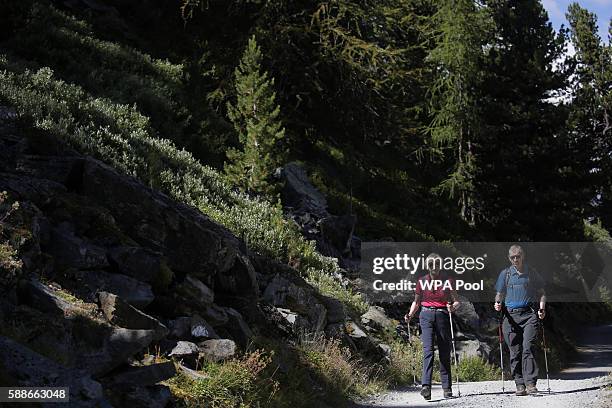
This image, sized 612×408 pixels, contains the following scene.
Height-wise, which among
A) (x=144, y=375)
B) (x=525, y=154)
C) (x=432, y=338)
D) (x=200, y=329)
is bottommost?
(x=432, y=338)

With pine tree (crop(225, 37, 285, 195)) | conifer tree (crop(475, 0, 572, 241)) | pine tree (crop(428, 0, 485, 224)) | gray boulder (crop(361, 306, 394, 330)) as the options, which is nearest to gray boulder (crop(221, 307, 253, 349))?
gray boulder (crop(361, 306, 394, 330))

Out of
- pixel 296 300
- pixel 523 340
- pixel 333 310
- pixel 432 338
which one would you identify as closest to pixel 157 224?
pixel 296 300

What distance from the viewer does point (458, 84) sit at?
25.9 metres

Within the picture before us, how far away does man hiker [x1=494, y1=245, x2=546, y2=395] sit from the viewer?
29.5 feet

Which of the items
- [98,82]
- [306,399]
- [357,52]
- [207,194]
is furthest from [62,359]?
[357,52]

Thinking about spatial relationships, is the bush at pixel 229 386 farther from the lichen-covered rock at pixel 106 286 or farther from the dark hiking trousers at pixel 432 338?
the dark hiking trousers at pixel 432 338

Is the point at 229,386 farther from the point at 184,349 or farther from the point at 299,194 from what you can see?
the point at 299,194

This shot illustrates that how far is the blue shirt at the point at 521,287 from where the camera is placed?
9133mm

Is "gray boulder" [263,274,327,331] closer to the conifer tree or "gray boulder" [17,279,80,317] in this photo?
"gray boulder" [17,279,80,317]

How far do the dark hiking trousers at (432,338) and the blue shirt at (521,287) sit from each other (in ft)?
3.30

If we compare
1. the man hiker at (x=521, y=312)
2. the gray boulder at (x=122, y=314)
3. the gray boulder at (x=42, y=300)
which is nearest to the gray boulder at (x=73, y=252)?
the gray boulder at (x=122, y=314)

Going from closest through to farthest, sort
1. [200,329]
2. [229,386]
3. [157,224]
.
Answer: [229,386] < [200,329] < [157,224]

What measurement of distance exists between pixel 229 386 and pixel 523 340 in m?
4.95

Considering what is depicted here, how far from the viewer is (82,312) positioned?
17.6 ft
